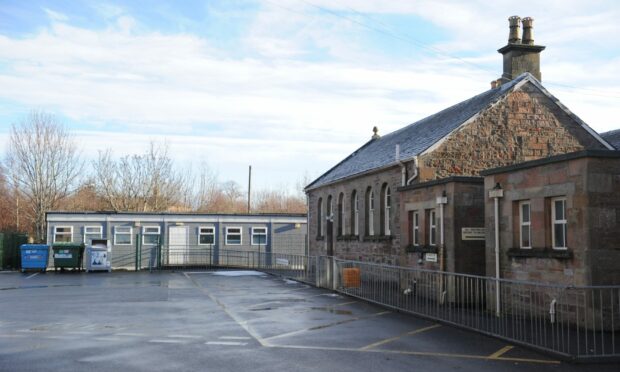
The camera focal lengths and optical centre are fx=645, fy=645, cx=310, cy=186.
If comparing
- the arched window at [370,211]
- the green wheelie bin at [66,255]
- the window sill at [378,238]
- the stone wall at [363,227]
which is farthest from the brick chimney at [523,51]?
the green wheelie bin at [66,255]

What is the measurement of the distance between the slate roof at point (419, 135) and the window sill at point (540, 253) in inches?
291

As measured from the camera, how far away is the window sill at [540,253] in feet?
43.9

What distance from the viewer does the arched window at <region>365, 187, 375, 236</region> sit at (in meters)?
26.7

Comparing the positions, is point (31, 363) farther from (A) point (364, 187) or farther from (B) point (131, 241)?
(B) point (131, 241)

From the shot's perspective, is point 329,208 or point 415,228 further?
point 329,208

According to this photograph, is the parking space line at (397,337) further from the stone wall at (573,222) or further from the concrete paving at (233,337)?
the stone wall at (573,222)

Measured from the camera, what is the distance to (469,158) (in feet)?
73.1

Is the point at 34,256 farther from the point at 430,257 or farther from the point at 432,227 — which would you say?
the point at 430,257

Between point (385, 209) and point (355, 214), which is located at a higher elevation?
point (385, 209)

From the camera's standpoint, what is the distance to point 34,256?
1271 inches

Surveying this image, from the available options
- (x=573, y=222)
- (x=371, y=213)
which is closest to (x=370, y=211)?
(x=371, y=213)

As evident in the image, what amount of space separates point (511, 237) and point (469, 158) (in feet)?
24.0

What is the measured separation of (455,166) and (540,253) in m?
8.29

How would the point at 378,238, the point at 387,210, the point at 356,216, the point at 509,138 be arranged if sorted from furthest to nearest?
the point at 356,216 → the point at 378,238 → the point at 387,210 → the point at 509,138
